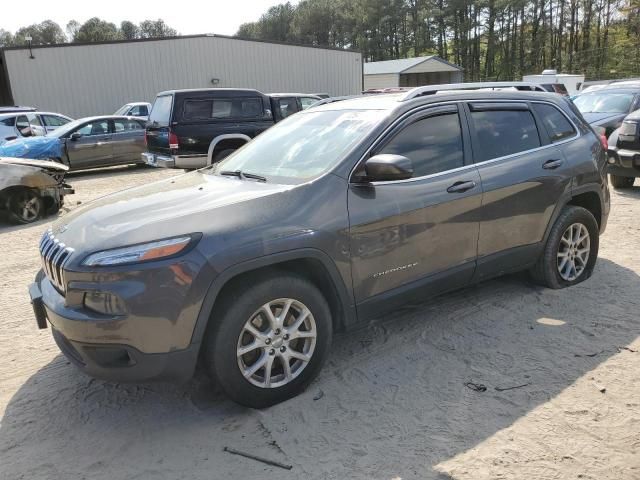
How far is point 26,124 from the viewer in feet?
45.3

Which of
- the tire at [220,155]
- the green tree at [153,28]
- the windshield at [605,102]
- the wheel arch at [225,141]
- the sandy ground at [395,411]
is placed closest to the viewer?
the sandy ground at [395,411]

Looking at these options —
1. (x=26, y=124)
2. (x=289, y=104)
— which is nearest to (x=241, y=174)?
(x=289, y=104)

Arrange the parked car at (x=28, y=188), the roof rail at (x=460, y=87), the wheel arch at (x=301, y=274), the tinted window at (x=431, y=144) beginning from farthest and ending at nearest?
the parked car at (x=28, y=188)
the roof rail at (x=460, y=87)
the tinted window at (x=431, y=144)
the wheel arch at (x=301, y=274)

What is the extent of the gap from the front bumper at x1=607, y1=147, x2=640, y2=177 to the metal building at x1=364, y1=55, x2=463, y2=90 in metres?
Result: 33.3

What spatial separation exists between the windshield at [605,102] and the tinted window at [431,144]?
31.6 feet

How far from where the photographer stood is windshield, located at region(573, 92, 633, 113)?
38.3ft

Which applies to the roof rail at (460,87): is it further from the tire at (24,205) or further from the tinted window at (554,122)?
the tire at (24,205)

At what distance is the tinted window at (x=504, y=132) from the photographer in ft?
13.2

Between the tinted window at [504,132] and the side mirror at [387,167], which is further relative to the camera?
the tinted window at [504,132]

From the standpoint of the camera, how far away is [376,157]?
3246 mm

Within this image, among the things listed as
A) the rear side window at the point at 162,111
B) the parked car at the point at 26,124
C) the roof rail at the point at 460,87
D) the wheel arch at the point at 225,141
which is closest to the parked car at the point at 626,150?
the roof rail at the point at 460,87

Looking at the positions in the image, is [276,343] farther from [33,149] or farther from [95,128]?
[95,128]

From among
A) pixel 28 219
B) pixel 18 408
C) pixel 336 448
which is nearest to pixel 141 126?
pixel 28 219

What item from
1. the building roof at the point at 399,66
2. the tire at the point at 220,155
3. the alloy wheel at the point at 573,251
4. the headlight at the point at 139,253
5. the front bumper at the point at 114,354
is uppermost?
the building roof at the point at 399,66
